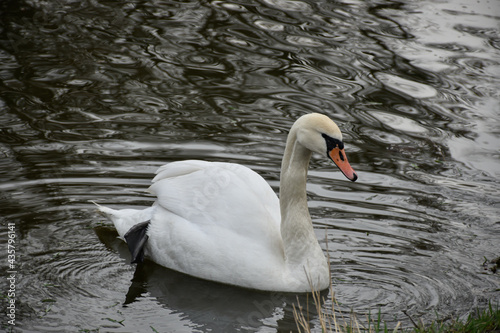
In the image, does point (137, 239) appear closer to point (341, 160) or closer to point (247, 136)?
point (341, 160)

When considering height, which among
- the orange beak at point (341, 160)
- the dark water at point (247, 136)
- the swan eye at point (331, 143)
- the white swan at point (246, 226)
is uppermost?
the swan eye at point (331, 143)

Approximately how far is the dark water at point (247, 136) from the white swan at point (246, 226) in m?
0.18

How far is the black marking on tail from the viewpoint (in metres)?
6.41

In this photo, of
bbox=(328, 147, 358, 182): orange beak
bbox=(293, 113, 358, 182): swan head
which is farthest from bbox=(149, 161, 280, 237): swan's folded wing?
bbox=(328, 147, 358, 182): orange beak

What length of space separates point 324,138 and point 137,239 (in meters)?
1.97

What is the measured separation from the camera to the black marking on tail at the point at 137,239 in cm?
641

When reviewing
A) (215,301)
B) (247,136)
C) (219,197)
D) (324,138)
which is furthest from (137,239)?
(247,136)

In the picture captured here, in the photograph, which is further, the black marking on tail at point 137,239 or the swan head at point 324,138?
the black marking on tail at point 137,239

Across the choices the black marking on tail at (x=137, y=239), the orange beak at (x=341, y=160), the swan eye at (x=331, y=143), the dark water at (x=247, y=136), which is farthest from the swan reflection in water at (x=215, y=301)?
the swan eye at (x=331, y=143)

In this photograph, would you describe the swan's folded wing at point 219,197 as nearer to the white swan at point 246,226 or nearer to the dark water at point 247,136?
the white swan at point 246,226

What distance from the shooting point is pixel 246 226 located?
6.07 m

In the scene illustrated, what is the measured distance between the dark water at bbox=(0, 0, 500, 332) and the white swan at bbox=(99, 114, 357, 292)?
179mm

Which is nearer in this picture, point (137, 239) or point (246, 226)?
point (246, 226)

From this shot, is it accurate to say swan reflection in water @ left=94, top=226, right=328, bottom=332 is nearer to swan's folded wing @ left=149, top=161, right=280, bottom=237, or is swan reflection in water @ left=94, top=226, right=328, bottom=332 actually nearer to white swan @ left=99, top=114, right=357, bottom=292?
white swan @ left=99, top=114, right=357, bottom=292
